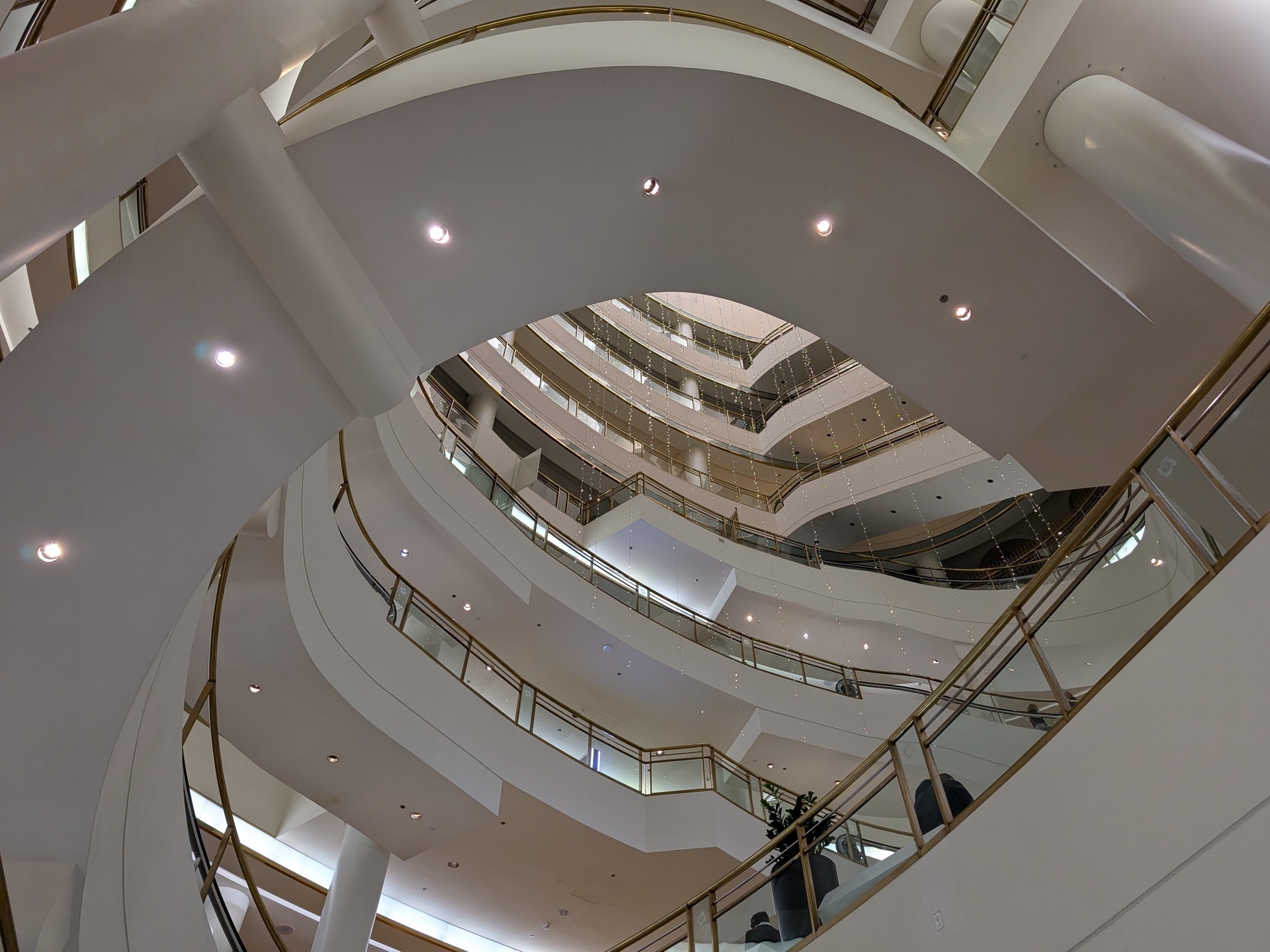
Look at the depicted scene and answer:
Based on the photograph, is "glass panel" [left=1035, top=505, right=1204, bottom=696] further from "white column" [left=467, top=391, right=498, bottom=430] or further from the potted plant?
"white column" [left=467, top=391, right=498, bottom=430]

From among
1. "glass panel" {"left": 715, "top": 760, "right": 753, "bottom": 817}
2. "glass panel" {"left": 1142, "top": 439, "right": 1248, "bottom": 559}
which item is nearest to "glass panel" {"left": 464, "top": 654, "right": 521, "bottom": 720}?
"glass panel" {"left": 715, "top": 760, "right": 753, "bottom": 817}

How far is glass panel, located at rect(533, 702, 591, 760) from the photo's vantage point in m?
8.97

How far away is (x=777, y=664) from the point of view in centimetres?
1317

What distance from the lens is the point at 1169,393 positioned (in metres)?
5.15

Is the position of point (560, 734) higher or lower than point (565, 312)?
lower

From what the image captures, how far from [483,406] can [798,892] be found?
12.6 metres

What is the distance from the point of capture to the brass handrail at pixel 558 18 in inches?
146

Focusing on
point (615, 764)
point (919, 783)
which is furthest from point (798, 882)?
point (615, 764)

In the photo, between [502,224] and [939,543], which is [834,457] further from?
[502,224]

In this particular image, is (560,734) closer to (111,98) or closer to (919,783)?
(919,783)

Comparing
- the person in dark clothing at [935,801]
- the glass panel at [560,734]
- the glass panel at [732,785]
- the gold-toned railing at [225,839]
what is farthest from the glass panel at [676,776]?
the person in dark clothing at [935,801]

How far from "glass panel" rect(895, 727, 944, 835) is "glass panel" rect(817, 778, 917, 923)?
0.10 metres

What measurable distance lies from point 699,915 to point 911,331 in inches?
164

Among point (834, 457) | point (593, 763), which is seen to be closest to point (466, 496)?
point (593, 763)
